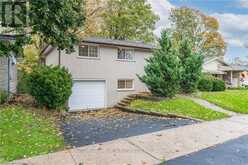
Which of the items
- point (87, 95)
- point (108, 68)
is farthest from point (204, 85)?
point (87, 95)

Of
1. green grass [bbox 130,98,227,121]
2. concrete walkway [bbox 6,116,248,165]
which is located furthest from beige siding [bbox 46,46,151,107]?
concrete walkway [bbox 6,116,248,165]

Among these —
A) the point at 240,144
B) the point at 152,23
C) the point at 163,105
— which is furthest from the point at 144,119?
the point at 152,23

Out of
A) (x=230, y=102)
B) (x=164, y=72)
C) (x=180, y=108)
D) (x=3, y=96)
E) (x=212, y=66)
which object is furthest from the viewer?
(x=212, y=66)

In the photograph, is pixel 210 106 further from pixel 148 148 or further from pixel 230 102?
pixel 148 148

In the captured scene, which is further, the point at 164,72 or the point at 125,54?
the point at 125,54

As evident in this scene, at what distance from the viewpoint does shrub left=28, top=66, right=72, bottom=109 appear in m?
18.0

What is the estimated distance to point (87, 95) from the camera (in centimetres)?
2198

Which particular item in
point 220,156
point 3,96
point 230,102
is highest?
point 3,96

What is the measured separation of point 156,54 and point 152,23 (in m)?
18.9

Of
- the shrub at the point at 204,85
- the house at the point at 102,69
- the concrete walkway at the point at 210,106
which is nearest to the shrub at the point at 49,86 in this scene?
the house at the point at 102,69

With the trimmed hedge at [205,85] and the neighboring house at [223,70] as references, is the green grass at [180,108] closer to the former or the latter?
the trimmed hedge at [205,85]

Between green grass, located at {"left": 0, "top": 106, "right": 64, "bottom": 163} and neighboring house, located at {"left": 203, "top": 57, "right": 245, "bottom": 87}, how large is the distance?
32.7 meters

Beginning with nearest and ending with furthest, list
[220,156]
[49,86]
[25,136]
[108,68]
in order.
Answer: [220,156]
[25,136]
[49,86]
[108,68]

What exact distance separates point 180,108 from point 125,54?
6.76 metres
